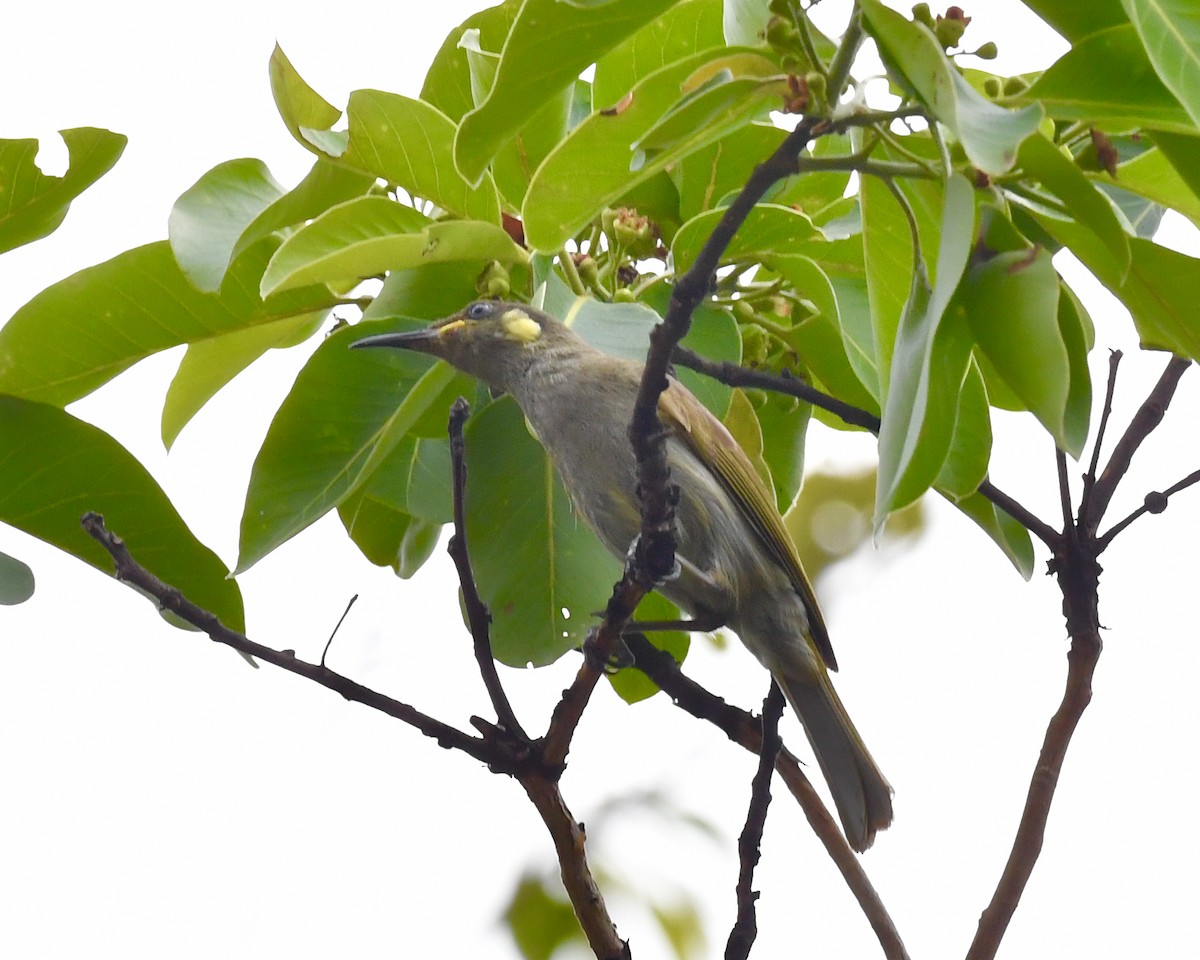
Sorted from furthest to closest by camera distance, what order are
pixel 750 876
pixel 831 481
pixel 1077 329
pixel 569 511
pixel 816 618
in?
pixel 831 481 < pixel 816 618 < pixel 569 511 < pixel 750 876 < pixel 1077 329

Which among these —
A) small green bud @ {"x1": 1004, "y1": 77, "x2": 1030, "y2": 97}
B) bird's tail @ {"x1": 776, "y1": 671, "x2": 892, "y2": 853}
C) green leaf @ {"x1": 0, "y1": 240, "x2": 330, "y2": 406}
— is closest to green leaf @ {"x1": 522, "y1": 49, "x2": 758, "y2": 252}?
small green bud @ {"x1": 1004, "y1": 77, "x2": 1030, "y2": 97}

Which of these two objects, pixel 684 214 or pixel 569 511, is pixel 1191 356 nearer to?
pixel 684 214

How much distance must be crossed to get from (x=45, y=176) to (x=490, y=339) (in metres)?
1.10

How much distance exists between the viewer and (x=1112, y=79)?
6.42 feet

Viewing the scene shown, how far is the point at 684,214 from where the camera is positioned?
2.94m

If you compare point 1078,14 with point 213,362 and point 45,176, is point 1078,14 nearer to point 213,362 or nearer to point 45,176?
point 213,362

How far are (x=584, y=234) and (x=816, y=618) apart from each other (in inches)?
50.2

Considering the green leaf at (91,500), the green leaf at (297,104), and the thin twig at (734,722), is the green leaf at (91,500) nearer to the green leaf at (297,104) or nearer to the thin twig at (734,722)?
the green leaf at (297,104)

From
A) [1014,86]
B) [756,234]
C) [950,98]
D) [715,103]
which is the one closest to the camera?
[950,98]

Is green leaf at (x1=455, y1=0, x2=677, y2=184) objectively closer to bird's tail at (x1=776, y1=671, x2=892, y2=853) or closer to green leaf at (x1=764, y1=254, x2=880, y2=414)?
green leaf at (x1=764, y1=254, x2=880, y2=414)

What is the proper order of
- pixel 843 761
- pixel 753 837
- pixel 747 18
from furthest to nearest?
pixel 843 761
pixel 753 837
pixel 747 18

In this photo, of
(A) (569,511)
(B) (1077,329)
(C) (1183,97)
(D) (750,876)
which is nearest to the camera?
(C) (1183,97)

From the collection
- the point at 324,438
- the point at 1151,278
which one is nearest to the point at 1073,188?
the point at 1151,278

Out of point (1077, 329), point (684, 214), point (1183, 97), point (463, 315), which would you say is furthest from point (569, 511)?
point (1183, 97)
